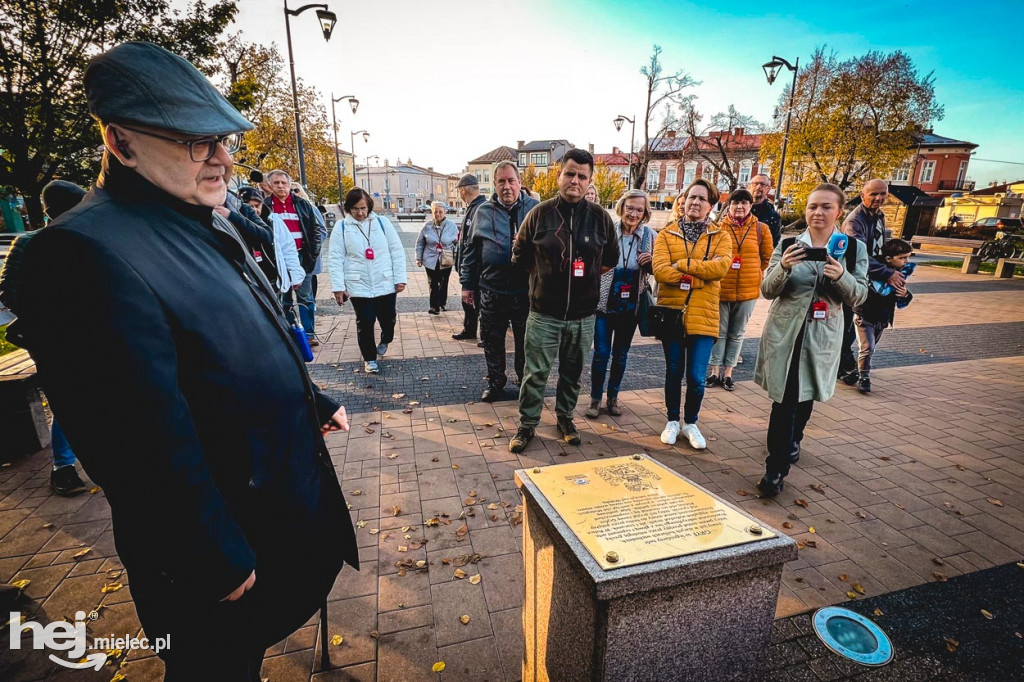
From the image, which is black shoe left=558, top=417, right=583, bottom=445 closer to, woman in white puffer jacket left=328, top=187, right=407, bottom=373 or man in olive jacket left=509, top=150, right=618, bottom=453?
man in olive jacket left=509, top=150, right=618, bottom=453

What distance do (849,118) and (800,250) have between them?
27561 millimetres

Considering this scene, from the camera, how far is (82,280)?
103cm

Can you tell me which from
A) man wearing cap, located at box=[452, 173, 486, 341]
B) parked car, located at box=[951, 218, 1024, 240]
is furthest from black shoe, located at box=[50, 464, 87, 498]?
parked car, located at box=[951, 218, 1024, 240]

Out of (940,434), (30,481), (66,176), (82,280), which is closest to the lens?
(82,280)

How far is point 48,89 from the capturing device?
6.87 m

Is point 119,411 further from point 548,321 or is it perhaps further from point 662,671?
point 548,321

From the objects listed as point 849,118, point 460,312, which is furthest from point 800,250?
point 849,118

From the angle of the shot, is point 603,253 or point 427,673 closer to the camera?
point 427,673

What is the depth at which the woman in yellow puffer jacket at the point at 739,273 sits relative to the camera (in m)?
5.05

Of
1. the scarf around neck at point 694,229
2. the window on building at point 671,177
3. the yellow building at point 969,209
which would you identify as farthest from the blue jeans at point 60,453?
the window on building at point 671,177

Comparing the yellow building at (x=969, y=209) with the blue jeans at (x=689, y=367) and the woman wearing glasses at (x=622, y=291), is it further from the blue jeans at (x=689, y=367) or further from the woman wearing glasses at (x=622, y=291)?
the blue jeans at (x=689, y=367)

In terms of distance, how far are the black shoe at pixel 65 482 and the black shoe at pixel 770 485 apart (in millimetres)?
5122

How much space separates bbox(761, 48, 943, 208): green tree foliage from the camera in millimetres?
22859

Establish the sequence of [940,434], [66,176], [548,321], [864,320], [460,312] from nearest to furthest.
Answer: [548,321], [940,434], [864,320], [66,176], [460,312]
